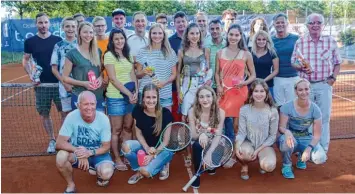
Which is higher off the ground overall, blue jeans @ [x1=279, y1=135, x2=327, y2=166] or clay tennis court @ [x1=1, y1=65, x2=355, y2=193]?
blue jeans @ [x1=279, y1=135, x2=327, y2=166]

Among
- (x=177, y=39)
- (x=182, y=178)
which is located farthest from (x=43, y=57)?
(x=182, y=178)

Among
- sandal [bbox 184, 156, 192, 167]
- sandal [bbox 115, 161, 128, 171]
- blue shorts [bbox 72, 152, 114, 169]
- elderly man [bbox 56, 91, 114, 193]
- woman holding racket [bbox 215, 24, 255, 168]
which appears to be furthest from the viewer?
sandal [bbox 184, 156, 192, 167]

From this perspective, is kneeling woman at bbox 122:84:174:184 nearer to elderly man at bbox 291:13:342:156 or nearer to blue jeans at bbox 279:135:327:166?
blue jeans at bbox 279:135:327:166

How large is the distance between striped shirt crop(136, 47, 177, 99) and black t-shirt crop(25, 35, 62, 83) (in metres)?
1.43

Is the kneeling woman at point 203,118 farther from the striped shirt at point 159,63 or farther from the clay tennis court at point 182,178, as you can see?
the striped shirt at point 159,63

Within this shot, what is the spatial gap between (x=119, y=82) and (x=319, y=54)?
8.61 ft

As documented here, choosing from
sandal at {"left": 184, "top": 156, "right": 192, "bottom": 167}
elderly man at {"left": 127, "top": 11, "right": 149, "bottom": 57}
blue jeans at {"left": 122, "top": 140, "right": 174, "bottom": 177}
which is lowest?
sandal at {"left": 184, "top": 156, "right": 192, "bottom": 167}

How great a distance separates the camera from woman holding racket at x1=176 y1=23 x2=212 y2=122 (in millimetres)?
4793

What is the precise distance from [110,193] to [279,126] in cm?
216

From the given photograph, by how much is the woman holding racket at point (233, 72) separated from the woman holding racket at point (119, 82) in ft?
3.58

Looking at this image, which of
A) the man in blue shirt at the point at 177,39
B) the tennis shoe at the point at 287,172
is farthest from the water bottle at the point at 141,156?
the tennis shoe at the point at 287,172

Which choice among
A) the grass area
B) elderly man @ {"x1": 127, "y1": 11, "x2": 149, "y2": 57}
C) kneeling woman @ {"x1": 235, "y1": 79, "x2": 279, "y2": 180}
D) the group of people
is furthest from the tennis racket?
the grass area

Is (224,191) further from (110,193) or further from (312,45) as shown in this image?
(312,45)

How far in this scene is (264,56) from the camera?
511 centimetres
